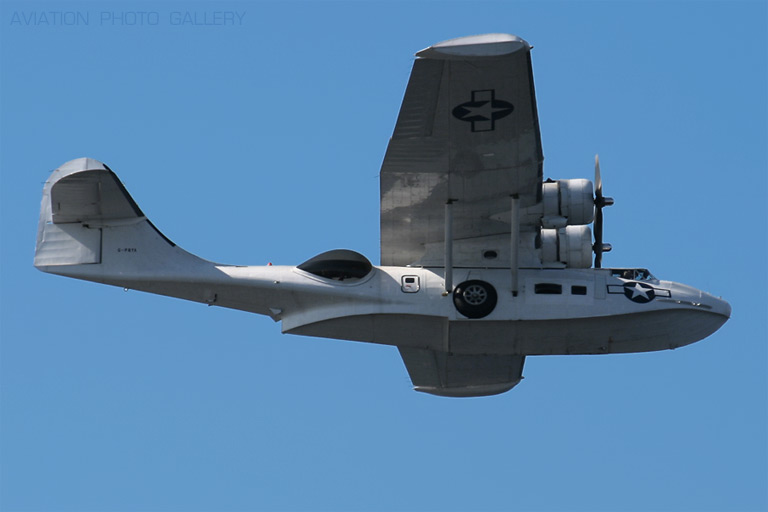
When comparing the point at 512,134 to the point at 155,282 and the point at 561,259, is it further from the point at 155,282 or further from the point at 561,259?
the point at 155,282

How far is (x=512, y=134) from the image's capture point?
17.1 metres

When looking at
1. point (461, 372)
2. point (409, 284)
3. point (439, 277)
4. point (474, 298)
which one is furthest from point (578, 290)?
point (461, 372)

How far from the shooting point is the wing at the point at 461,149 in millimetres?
15844

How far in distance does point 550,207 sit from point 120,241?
6.69m

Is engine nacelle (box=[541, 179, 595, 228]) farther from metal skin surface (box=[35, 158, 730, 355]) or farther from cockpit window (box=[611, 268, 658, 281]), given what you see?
cockpit window (box=[611, 268, 658, 281])

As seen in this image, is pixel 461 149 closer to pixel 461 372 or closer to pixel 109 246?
pixel 461 372

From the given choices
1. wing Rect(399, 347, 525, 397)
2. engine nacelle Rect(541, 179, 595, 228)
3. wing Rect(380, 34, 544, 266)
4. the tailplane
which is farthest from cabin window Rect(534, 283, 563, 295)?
the tailplane

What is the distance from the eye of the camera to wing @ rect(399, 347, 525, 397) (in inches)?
847

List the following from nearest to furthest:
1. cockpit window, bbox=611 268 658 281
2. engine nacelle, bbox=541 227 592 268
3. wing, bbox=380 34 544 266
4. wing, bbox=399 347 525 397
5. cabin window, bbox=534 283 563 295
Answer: wing, bbox=380 34 544 266, cabin window, bbox=534 283 563 295, cockpit window, bbox=611 268 658 281, engine nacelle, bbox=541 227 592 268, wing, bbox=399 347 525 397

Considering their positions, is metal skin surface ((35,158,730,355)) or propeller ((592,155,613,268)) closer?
metal skin surface ((35,158,730,355))

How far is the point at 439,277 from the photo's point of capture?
1923cm

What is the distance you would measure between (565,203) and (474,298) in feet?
6.69

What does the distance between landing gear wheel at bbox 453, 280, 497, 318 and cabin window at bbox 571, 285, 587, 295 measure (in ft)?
4.00

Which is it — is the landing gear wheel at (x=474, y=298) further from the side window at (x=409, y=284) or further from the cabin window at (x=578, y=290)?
the cabin window at (x=578, y=290)
